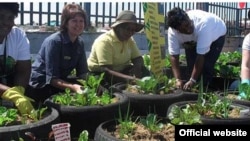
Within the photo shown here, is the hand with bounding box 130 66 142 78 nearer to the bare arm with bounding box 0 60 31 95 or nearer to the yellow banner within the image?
the yellow banner

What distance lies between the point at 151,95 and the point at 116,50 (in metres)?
0.89

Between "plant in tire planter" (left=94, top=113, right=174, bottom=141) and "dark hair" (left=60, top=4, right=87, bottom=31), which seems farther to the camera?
"dark hair" (left=60, top=4, right=87, bottom=31)

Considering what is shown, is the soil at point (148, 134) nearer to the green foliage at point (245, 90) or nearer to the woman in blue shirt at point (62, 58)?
the woman in blue shirt at point (62, 58)

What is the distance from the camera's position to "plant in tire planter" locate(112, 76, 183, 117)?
9.30 feet

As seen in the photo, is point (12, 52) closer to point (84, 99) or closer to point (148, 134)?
point (84, 99)

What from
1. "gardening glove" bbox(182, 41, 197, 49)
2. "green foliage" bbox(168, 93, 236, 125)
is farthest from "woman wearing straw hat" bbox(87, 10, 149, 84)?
"green foliage" bbox(168, 93, 236, 125)

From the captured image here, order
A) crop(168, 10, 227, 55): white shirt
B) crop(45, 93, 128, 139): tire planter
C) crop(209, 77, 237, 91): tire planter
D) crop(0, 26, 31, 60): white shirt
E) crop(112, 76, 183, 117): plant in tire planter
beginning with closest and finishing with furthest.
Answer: crop(45, 93, 128, 139): tire planter, crop(0, 26, 31, 60): white shirt, crop(112, 76, 183, 117): plant in tire planter, crop(168, 10, 227, 55): white shirt, crop(209, 77, 237, 91): tire planter

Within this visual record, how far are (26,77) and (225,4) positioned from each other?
10032 mm

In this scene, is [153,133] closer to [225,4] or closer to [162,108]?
[162,108]

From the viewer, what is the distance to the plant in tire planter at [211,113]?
2.06m

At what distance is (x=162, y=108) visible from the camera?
2834mm

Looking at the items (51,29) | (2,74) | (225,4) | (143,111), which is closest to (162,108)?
(143,111)

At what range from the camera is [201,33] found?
12.1ft

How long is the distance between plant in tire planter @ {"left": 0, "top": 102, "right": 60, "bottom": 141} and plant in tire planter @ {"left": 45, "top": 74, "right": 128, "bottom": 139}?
0.17 m
